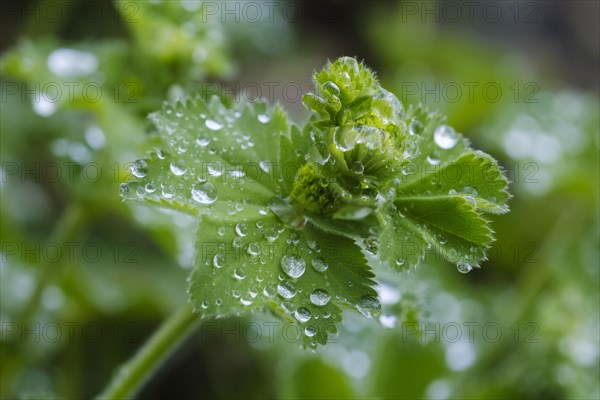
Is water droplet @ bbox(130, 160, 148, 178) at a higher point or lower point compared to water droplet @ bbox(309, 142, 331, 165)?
lower

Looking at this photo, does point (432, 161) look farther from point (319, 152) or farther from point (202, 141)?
point (202, 141)

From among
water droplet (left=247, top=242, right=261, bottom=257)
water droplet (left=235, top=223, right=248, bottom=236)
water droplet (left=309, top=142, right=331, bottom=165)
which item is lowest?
water droplet (left=247, top=242, right=261, bottom=257)

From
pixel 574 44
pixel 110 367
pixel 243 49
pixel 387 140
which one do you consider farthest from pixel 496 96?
pixel 387 140

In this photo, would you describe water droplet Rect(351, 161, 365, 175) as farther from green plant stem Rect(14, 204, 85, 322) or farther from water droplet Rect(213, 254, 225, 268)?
green plant stem Rect(14, 204, 85, 322)

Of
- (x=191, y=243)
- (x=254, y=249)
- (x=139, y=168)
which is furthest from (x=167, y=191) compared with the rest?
(x=191, y=243)

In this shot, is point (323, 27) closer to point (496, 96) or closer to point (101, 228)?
point (496, 96)

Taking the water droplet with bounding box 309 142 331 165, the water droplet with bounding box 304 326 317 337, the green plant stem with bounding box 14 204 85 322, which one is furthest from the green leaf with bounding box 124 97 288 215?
the green plant stem with bounding box 14 204 85 322
